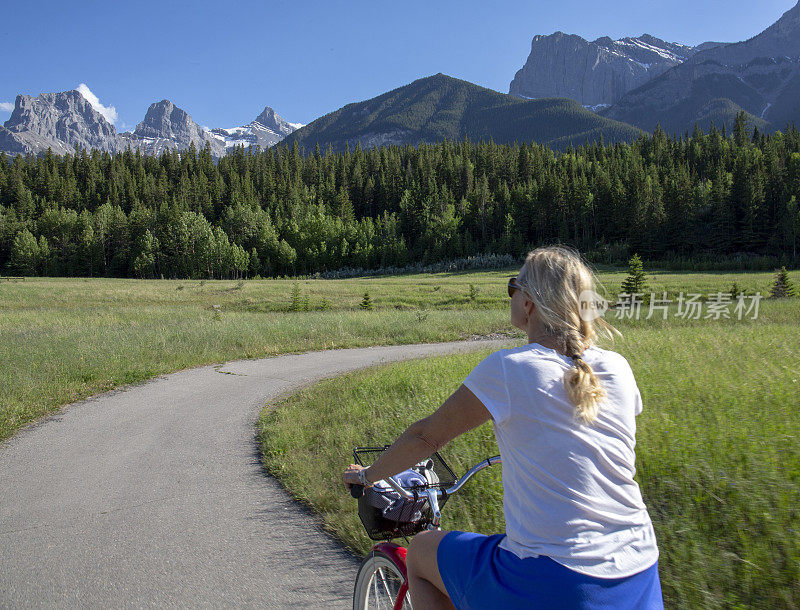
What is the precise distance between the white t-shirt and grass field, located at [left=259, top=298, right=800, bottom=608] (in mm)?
1965

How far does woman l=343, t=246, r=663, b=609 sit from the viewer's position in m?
1.73

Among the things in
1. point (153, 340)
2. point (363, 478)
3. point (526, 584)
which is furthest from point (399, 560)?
point (153, 340)

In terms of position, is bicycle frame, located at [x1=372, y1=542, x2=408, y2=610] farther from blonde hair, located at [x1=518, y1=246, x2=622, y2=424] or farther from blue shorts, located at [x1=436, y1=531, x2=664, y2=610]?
blonde hair, located at [x1=518, y1=246, x2=622, y2=424]

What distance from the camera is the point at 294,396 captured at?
420 inches

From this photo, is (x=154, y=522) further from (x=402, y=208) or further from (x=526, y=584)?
(x=402, y=208)

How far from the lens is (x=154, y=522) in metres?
5.02

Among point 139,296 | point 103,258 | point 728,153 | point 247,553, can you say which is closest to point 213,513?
point 247,553

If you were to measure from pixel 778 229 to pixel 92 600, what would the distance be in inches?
4195

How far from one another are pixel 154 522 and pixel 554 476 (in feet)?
15.0

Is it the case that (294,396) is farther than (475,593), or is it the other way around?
(294,396)

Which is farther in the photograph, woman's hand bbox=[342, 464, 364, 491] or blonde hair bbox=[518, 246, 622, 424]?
woman's hand bbox=[342, 464, 364, 491]

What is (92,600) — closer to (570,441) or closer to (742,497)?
(570,441)

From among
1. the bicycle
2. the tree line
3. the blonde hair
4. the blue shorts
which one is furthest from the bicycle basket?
Result: the tree line

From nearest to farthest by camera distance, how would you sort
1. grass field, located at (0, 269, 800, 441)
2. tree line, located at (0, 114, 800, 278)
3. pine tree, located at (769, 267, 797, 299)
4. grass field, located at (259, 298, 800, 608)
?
grass field, located at (259, 298, 800, 608) → grass field, located at (0, 269, 800, 441) → pine tree, located at (769, 267, 797, 299) → tree line, located at (0, 114, 800, 278)
